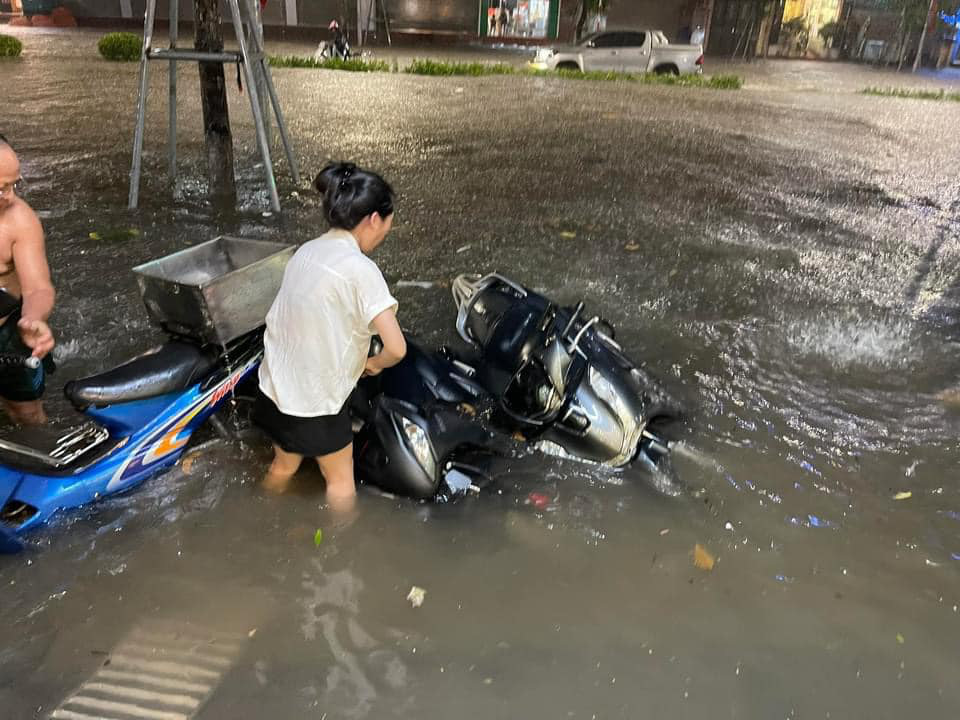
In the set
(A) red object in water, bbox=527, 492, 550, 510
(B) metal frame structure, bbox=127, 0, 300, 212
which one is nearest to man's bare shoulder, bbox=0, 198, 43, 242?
(A) red object in water, bbox=527, 492, 550, 510

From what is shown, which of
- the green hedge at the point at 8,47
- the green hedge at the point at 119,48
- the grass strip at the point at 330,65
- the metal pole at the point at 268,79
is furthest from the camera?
the grass strip at the point at 330,65

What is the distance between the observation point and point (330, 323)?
228 cm

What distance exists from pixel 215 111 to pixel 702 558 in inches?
238

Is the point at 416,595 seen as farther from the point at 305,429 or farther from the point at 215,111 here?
the point at 215,111

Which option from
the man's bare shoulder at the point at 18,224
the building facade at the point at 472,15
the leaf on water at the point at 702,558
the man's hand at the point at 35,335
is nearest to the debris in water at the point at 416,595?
the leaf on water at the point at 702,558

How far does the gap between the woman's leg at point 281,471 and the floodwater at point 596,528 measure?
0.23ft

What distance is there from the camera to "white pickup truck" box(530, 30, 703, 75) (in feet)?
57.9

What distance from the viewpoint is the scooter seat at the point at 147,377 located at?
239cm

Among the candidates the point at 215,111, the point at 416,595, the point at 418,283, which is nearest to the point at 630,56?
the point at 215,111

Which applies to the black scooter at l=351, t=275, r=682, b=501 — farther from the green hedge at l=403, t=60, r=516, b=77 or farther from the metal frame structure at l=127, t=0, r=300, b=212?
the green hedge at l=403, t=60, r=516, b=77

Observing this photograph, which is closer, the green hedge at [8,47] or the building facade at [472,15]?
the green hedge at [8,47]

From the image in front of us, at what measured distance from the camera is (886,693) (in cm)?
212

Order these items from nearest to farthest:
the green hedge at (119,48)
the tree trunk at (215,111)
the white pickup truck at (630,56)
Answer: the tree trunk at (215,111) < the green hedge at (119,48) < the white pickup truck at (630,56)

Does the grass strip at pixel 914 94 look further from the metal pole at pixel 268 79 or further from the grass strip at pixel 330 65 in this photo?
the metal pole at pixel 268 79
